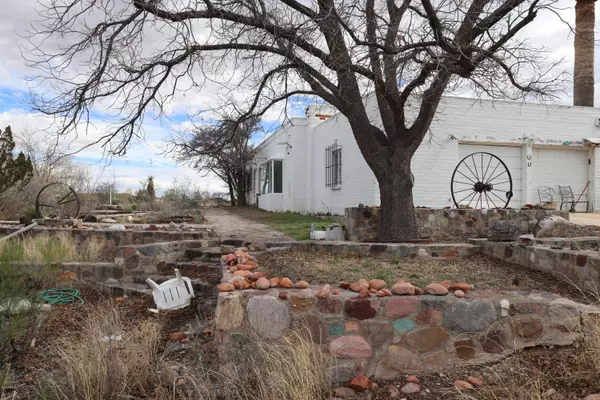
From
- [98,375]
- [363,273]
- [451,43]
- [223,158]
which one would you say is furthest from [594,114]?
[223,158]

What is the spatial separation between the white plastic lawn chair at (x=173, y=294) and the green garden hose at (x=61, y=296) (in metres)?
1.32

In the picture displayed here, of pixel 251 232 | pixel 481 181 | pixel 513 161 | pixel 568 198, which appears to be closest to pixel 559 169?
pixel 568 198

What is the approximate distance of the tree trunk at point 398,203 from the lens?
25.8ft

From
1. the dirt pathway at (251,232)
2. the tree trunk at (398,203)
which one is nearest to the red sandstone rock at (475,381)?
the dirt pathway at (251,232)

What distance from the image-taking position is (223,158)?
25391 mm

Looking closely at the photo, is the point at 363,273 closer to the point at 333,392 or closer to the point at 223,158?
the point at 333,392

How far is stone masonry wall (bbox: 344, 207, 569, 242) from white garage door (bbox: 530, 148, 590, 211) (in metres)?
4.21

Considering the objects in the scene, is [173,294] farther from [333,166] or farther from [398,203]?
[333,166]

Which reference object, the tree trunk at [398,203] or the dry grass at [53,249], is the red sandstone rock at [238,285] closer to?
the dry grass at [53,249]

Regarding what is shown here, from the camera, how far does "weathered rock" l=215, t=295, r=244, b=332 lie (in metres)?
3.26

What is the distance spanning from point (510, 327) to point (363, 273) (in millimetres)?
1549

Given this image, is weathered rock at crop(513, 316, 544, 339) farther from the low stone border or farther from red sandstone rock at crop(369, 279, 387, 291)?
the low stone border

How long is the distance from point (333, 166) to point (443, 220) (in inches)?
249

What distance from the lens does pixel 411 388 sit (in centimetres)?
296
